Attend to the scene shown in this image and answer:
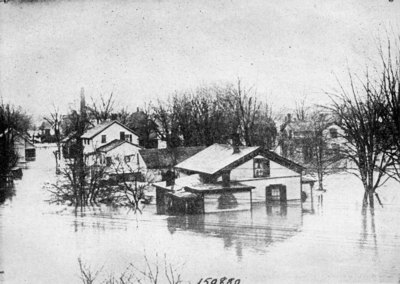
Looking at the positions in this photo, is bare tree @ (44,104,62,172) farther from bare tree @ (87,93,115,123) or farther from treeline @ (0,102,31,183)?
bare tree @ (87,93,115,123)

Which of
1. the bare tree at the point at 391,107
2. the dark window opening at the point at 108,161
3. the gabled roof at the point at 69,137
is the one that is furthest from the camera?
the dark window opening at the point at 108,161

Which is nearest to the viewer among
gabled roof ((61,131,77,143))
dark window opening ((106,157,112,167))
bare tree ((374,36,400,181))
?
bare tree ((374,36,400,181))

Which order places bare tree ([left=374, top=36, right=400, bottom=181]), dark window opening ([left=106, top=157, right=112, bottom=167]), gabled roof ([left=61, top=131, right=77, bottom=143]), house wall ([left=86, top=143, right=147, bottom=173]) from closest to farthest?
bare tree ([left=374, top=36, right=400, bottom=181]), house wall ([left=86, top=143, right=147, bottom=173]), gabled roof ([left=61, top=131, right=77, bottom=143]), dark window opening ([left=106, top=157, right=112, bottom=167])

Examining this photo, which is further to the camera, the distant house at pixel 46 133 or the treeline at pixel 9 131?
the distant house at pixel 46 133

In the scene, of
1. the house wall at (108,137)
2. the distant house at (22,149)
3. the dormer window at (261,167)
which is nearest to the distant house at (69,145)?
the house wall at (108,137)

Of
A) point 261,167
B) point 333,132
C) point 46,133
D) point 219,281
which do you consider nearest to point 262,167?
point 261,167

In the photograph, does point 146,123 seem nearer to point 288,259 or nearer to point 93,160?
point 93,160

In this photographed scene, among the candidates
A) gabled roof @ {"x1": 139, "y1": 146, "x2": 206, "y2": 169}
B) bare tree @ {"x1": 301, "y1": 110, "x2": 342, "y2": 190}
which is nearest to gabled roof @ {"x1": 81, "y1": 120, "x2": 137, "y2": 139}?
gabled roof @ {"x1": 139, "y1": 146, "x2": 206, "y2": 169}

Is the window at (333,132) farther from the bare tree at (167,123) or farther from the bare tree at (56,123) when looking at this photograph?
the bare tree at (56,123)
